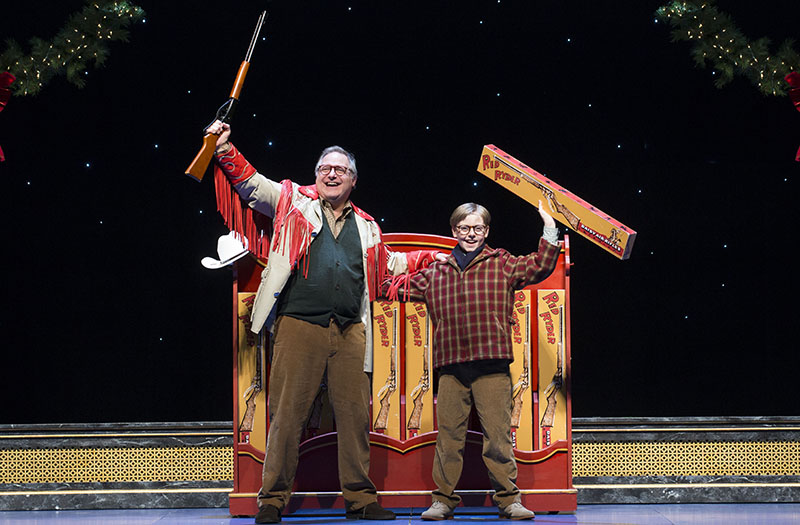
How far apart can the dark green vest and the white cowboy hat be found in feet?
0.89

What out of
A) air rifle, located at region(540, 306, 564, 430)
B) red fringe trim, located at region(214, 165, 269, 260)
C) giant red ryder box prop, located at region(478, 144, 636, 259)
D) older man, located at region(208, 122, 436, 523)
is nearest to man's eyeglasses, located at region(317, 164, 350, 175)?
older man, located at region(208, 122, 436, 523)

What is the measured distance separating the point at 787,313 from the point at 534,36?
80.0 inches

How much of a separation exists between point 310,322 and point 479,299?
630 millimetres

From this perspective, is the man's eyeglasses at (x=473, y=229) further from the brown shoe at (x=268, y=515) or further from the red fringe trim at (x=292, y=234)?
the brown shoe at (x=268, y=515)

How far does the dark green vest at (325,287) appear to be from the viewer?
3273 mm

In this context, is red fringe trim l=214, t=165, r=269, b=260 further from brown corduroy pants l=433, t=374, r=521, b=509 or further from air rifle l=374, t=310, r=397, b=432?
brown corduroy pants l=433, t=374, r=521, b=509

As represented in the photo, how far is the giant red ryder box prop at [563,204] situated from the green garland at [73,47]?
2043 mm

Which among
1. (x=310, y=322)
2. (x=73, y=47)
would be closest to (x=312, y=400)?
(x=310, y=322)

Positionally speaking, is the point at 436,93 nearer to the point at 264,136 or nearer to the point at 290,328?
the point at 264,136

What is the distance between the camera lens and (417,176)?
16.1 ft

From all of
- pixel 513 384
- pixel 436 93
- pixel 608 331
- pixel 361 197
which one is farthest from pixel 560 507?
pixel 436 93

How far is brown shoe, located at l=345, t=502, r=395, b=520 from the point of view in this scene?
3.27m

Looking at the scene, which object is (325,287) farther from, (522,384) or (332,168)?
(522,384)

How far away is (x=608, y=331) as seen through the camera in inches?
192
